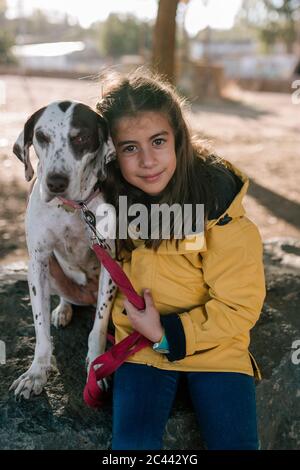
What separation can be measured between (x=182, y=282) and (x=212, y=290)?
0.49 ft

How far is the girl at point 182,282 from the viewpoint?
2.21 metres

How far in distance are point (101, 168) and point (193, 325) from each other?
0.81 metres

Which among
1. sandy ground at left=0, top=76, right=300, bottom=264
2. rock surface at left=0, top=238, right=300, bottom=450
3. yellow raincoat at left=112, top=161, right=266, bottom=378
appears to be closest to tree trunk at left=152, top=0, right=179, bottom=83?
sandy ground at left=0, top=76, right=300, bottom=264

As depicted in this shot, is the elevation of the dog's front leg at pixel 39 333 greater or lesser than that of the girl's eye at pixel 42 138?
lesser

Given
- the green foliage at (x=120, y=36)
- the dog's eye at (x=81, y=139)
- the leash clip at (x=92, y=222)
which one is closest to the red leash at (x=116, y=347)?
the leash clip at (x=92, y=222)

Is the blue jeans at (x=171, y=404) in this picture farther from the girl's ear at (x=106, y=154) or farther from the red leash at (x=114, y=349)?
the girl's ear at (x=106, y=154)

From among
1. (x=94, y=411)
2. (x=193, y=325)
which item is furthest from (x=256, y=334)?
(x=94, y=411)

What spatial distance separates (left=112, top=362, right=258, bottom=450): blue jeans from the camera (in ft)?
6.98

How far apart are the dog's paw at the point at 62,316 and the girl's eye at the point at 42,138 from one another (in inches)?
39.0

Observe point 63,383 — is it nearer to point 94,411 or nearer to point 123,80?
point 94,411

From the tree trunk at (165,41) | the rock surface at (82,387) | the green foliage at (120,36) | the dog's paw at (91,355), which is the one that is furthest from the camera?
the green foliage at (120,36)

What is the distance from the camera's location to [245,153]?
10.0m

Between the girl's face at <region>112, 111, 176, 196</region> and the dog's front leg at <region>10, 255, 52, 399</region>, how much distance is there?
0.61 metres
